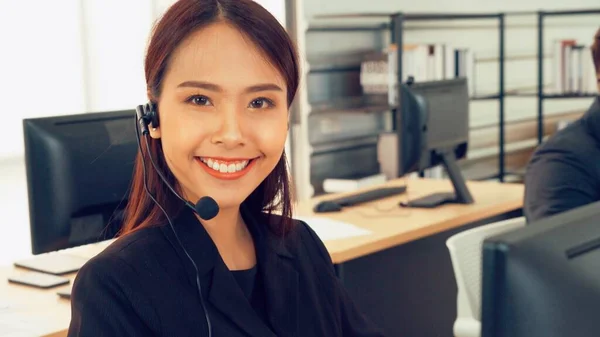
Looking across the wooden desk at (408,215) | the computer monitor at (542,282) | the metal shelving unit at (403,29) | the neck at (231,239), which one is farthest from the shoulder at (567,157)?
the metal shelving unit at (403,29)

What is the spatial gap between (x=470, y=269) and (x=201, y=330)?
1195 millimetres

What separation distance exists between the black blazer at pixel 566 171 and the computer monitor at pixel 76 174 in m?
1.11

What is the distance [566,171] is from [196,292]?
1.41 m

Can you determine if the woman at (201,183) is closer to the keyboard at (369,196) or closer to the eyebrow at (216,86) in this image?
the eyebrow at (216,86)

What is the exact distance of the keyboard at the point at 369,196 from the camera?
3.30m

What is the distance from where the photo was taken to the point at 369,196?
11.1ft

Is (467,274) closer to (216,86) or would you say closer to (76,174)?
(76,174)

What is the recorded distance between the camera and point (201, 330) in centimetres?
126

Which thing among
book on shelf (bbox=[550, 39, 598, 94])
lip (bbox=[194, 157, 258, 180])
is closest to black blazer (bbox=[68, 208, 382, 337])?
lip (bbox=[194, 157, 258, 180])

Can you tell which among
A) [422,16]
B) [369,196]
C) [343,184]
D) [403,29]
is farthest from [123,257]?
[403,29]

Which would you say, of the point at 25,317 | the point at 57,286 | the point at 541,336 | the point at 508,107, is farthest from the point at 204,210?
the point at 508,107

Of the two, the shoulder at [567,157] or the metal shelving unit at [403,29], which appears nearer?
the shoulder at [567,157]

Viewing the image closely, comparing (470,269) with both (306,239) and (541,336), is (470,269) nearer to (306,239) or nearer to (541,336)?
(306,239)

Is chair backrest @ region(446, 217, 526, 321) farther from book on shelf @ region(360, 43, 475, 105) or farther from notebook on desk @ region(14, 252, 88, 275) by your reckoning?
book on shelf @ region(360, 43, 475, 105)
